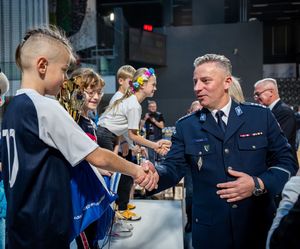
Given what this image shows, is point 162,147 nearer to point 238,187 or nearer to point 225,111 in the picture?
point 225,111

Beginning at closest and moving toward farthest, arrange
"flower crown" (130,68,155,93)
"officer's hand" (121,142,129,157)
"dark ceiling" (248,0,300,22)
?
"flower crown" (130,68,155,93)
"officer's hand" (121,142,129,157)
"dark ceiling" (248,0,300,22)

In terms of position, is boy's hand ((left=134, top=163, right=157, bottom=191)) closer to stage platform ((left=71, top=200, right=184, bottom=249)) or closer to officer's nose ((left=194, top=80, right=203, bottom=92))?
officer's nose ((left=194, top=80, right=203, bottom=92))

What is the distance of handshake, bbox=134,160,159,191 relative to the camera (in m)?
1.50

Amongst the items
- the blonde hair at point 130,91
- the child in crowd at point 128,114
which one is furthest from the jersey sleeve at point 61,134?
the blonde hair at point 130,91

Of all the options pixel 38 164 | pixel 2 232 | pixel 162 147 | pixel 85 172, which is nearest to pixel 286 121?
pixel 162 147

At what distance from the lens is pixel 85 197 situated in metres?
1.37

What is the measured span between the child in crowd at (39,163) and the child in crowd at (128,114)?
1.49 meters

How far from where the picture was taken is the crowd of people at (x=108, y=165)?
3.73 feet

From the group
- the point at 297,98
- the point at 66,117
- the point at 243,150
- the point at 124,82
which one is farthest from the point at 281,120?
the point at 297,98

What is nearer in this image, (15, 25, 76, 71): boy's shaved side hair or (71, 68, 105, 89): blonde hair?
(15, 25, 76, 71): boy's shaved side hair

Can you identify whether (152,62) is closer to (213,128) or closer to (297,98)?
(297,98)

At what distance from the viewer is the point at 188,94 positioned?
11.9 m

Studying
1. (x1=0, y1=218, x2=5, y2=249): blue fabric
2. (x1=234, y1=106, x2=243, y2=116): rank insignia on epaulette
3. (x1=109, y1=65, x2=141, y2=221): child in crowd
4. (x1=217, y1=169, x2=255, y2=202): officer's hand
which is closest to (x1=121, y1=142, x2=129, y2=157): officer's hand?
(x1=109, y1=65, x2=141, y2=221): child in crowd

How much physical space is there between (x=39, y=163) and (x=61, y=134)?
119 mm
